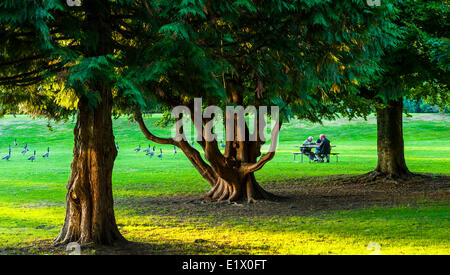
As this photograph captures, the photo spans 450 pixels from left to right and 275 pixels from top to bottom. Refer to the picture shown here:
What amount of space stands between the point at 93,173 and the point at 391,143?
1429 centimetres

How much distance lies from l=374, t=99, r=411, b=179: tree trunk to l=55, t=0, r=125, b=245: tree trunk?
13.7 metres

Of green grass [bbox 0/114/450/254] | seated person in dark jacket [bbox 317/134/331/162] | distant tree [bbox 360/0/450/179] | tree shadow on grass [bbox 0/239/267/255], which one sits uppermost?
distant tree [bbox 360/0/450/179]

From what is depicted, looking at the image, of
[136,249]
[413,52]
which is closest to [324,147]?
[413,52]

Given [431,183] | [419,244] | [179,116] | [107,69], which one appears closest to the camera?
[107,69]

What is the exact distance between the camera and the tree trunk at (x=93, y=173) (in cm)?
925

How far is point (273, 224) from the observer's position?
1261 centimetres

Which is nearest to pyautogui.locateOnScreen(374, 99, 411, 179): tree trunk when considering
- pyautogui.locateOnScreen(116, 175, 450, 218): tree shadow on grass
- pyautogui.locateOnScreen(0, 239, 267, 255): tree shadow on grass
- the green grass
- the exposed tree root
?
pyautogui.locateOnScreen(116, 175, 450, 218): tree shadow on grass

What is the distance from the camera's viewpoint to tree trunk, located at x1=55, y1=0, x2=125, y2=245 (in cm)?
925

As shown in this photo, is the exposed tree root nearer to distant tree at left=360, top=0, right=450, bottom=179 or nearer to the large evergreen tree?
distant tree at left=360, top=0, right=450, bottom=179

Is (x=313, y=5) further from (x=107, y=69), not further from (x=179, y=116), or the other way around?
(x=179, y=116)

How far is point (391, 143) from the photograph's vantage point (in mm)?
21109

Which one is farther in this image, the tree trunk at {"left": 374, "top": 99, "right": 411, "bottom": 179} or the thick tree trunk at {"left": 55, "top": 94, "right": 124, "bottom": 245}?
the tree trunk at {"left": 374, "top": 99, "right": 411, "bottom": 179}

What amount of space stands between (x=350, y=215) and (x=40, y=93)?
7.51 meters
